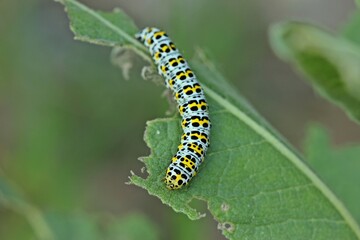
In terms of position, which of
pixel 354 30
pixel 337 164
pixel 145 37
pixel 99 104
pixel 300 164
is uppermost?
pixel 145 37

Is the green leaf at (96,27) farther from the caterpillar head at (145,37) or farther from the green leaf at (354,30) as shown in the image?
the green leaf at (354,30)

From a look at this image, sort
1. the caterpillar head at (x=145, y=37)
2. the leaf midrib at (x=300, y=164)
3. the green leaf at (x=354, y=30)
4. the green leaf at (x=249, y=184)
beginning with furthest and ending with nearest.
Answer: the green leaf at (x=354, y=30) → the caterpillar head at (x=145, y=37) → the leaf midrib at (x=300, y=164) → the green leaf at (x=249, y=184)

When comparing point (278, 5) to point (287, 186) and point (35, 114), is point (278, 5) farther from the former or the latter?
point (287, 186)

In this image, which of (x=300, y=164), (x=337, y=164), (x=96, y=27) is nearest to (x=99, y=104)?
(x=337, y=164)

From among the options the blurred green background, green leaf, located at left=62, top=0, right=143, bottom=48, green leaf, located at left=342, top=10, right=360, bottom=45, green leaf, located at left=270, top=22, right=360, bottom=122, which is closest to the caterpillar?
green leaf, located at left=62, top=0, right=143, bottom=48

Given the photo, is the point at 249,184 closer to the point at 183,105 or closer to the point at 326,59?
the point at 183,105

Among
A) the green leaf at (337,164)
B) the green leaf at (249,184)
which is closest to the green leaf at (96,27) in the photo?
the green leaf at (249,184)
